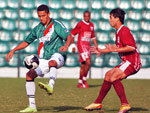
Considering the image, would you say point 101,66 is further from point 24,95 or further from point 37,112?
point 37,112

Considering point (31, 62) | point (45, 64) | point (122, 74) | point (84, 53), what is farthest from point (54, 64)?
point (84, 53)

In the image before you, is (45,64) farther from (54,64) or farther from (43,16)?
(43,16)

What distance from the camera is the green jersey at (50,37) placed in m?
6.39

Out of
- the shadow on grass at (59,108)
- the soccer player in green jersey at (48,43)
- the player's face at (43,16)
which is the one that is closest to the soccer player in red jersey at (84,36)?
the shadow on grass at (59,108)

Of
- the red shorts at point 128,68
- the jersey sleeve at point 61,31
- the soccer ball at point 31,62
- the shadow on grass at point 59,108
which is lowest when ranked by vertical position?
the shadow on grass at point 59,108

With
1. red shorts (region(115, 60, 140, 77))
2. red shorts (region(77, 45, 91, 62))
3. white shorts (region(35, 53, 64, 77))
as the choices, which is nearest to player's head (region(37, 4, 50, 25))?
white shorts (region(35, 53, 64, 77))

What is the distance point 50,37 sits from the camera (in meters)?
6.45

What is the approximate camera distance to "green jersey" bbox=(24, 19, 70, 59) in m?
6.39

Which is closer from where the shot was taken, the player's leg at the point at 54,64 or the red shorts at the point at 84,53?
the player's leg at the point at 54,64

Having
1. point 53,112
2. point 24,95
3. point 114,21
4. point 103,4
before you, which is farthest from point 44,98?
point 103,4

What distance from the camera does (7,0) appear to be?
1515cm

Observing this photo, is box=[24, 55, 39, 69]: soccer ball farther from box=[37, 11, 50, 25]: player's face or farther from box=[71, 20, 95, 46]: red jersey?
box=[71, 20, 95, 46]: red jersey

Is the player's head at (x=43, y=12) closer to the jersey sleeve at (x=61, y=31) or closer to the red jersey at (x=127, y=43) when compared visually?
the jersey sleeve at (x=61, y=31)

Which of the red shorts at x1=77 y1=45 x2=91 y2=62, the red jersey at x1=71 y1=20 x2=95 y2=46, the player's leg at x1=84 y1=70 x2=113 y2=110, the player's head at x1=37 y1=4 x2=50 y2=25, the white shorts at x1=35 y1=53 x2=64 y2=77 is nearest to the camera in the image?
the player's leg at x1=84 y1=70 x2=113 y2=110
